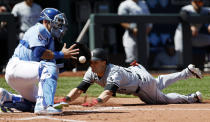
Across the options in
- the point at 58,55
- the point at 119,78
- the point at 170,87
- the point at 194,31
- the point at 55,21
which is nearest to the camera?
the point at 58,55

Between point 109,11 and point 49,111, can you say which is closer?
point 49,111

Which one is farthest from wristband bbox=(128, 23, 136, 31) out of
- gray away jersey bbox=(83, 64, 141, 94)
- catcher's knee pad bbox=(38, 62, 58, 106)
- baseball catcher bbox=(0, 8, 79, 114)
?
catcher's knee pad bbox=(38, 62, 58, 106)

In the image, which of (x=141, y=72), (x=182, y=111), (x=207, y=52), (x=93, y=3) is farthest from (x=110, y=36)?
(x=182, y=111)

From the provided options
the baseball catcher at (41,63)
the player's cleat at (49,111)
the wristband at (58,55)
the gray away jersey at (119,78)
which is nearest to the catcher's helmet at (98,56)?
the gray away jersey at (119,78)

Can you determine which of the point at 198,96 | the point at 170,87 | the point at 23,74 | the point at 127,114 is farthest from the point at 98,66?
the point at 170,87

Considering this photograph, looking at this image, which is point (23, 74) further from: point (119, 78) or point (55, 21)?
point (119, 78)

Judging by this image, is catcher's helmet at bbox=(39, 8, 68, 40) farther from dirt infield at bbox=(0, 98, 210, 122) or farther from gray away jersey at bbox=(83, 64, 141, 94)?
dirt infield at bbox=(0, 98, 210, 122)

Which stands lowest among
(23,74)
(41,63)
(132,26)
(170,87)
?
(170,87)
